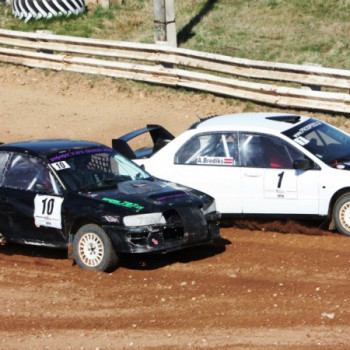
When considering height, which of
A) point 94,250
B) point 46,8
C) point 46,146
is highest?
point 46,8

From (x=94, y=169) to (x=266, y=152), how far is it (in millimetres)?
2404

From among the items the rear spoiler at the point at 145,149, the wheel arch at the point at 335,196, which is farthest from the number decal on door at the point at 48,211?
the wheel arch at the point at 335,196

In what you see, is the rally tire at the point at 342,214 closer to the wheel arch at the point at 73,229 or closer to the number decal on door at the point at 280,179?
the number decal on door at the point at 280,179

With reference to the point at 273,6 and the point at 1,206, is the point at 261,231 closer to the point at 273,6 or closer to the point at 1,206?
the point at 1,206

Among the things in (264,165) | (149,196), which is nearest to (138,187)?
(149,196)

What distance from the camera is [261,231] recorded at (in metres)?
13.2

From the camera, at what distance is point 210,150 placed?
13383 millimetres

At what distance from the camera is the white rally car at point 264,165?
12562 millimetres

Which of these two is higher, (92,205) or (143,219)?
(92,205)

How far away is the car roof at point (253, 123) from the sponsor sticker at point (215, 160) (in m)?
0.44

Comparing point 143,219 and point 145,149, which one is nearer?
point 143,219

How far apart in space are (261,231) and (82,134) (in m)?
8.20

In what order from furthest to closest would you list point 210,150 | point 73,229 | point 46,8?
point 46,8 < point 210,150 < point 73,229

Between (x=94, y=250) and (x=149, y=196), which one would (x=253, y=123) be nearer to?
(x=149, y=196)
